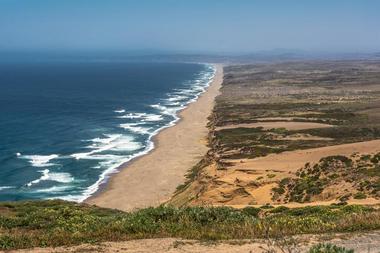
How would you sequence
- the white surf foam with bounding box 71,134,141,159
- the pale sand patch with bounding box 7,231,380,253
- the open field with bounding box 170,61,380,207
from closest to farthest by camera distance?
1. the pale sand patch with bounding box 7,231,380,253
2. the open field with bounding box 170,61,380,207
3. the white surf foam with bounding box 71,134,141,159

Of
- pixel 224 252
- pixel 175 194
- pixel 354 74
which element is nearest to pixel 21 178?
pixel 175 194

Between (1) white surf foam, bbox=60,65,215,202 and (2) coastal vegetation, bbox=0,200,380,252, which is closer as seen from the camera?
(2) coastal vegetation, bbox=0,200,380,252

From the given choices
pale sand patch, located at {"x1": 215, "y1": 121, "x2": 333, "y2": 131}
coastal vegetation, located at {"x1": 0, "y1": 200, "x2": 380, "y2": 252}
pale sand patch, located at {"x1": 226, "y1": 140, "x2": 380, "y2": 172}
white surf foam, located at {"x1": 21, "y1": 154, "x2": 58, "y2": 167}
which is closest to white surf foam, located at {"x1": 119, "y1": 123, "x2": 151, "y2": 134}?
pale sand patch, located at {"x1": 215, "y1": 121, "x2": 333, "y2": 131}

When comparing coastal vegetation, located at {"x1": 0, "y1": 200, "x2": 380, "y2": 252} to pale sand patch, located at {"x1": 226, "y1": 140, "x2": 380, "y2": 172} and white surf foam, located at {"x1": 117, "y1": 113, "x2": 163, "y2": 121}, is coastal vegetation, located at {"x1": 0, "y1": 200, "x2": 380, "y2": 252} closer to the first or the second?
pale sand patch, located at {"x1": 226, "y1": 140, "x2": 380, "y2": 172}

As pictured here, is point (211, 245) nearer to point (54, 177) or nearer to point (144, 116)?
point (54, 177)

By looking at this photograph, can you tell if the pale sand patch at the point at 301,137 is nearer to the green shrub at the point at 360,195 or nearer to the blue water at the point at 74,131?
the blue water at the point at 74,131

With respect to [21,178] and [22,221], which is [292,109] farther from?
[22,221]

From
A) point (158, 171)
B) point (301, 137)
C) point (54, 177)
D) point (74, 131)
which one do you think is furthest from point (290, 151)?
point (74, 131)
